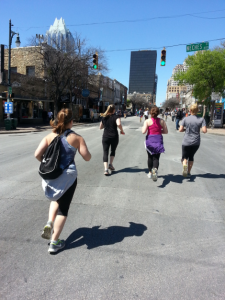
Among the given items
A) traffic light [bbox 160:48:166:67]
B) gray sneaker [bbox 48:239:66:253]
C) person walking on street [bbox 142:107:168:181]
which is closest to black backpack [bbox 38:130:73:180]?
gray sneaker [bbox 48:239:66:253]

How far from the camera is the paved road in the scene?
229cm

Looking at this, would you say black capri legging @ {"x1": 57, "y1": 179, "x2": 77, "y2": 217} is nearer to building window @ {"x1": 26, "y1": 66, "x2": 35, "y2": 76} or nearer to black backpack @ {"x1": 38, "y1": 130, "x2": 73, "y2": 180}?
black backpack @ {"x1": 38, "y1": 130, "x2": 73, "y2": 180}

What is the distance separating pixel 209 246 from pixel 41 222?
7.60ft

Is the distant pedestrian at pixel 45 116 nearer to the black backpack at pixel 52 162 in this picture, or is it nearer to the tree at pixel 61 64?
the tree at pixel 61 64

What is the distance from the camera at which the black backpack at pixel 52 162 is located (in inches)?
101

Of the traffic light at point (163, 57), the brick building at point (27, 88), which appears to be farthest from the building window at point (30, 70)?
the traffic light at point (163, 57)

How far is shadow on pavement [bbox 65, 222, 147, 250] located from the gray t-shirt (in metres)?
2.90

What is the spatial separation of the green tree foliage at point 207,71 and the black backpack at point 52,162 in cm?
2339

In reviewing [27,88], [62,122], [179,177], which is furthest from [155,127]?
[27,88]

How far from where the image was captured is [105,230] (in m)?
3.37

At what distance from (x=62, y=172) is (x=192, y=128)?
3906mm

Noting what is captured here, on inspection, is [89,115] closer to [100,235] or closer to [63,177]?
[100,235]

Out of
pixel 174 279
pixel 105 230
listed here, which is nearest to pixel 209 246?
pixel 174 279

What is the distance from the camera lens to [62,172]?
8.74ft
